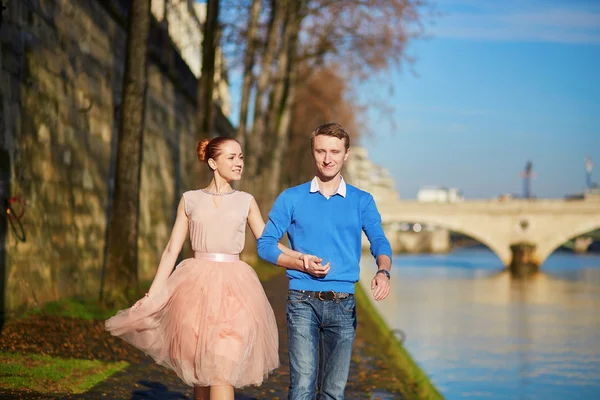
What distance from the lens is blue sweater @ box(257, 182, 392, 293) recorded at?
5160mm

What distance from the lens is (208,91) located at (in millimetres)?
17125

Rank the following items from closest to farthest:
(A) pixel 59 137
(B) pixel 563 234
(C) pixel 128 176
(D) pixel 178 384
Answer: (D) pixel 178 384 → (C) pixel 128 176 → (A) pixel 59 137 → (B) pixel 563 234

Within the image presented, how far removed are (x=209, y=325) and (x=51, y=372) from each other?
9.89ft

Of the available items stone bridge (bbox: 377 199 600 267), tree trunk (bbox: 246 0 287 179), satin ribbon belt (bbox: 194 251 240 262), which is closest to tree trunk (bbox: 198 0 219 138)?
tree trunk (bbox: 246 0 287 179)

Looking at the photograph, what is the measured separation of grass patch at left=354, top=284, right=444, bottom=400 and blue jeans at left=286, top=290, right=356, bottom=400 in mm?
4466

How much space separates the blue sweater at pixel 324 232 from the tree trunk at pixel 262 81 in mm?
18241

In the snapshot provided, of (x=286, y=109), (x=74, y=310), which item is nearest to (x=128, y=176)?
(x=74, y=310)

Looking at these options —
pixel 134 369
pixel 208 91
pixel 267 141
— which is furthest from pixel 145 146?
pixel 134 369

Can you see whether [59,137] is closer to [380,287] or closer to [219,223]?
[219,223]

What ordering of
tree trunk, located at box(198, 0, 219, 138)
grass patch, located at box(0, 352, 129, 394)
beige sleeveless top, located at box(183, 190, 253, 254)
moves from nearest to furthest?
1. beige sleeveless top, located at box(183, 190, 253, 254)
2. grass patch, located at box(0, 352, 129, 394)
3. tree trunk, located at box(198, 0, 219, 138)

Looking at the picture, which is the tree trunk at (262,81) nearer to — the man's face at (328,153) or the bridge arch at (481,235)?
the man's face at (328,153)

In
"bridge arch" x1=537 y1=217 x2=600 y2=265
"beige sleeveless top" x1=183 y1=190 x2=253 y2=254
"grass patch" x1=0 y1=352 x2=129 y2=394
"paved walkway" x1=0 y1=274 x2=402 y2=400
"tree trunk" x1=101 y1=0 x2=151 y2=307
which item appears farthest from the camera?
"bridge arch" x1=537 y1=217 x2=600 y2=265

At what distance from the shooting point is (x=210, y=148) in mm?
5727

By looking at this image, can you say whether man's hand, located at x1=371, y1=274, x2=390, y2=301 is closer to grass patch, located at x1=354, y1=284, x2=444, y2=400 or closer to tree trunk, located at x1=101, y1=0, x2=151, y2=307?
grass patch, located at x1=354, y1=284, x2=444, y2=400
